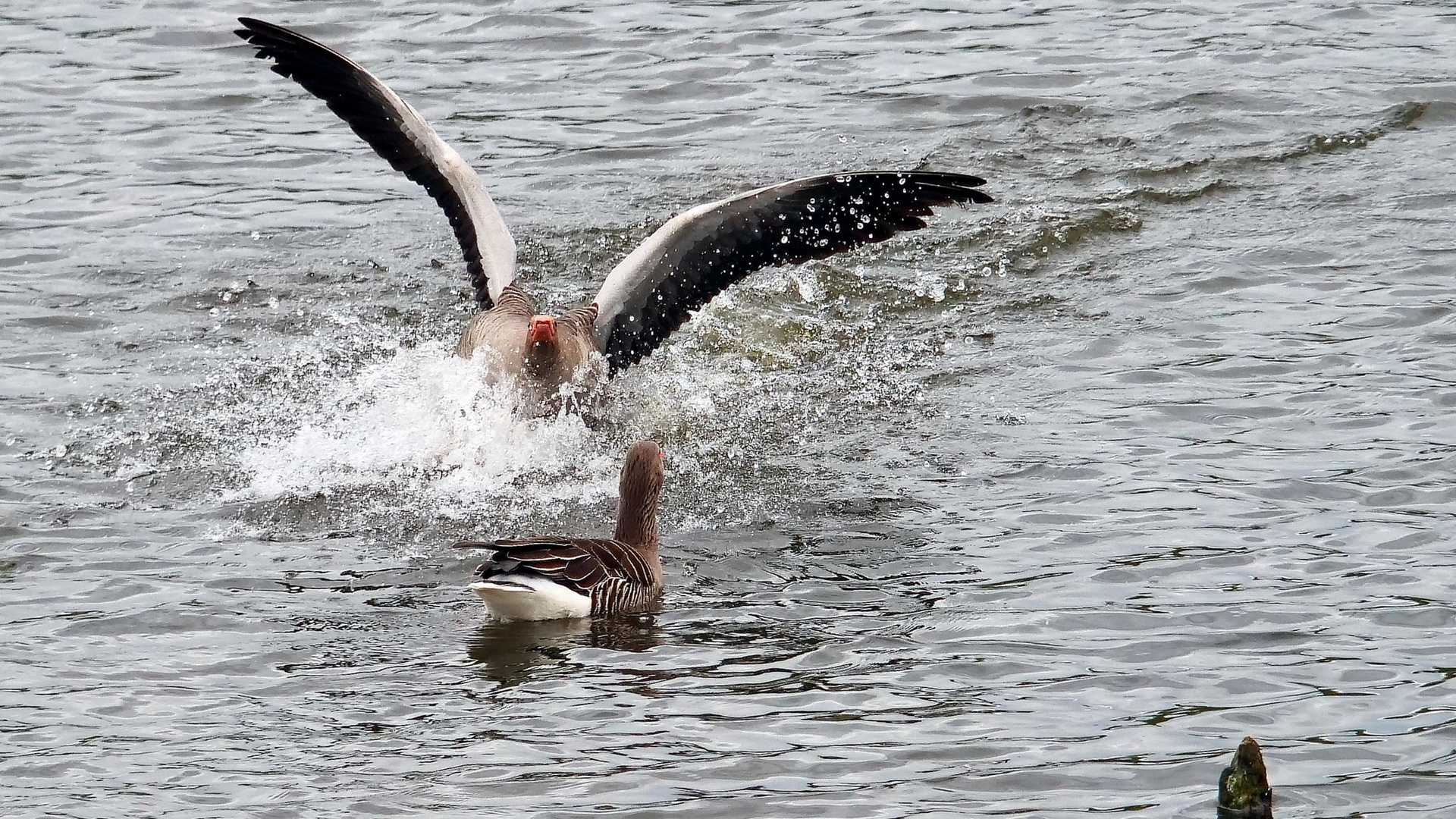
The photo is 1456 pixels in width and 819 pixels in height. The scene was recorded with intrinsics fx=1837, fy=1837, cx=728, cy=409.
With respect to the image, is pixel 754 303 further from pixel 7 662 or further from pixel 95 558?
pixel 7 662

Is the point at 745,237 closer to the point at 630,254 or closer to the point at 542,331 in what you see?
the point at 630,254

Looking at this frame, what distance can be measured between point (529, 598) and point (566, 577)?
0.17m

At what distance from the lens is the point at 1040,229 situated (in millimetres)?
11711

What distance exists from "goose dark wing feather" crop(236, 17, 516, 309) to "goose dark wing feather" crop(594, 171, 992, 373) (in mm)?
788

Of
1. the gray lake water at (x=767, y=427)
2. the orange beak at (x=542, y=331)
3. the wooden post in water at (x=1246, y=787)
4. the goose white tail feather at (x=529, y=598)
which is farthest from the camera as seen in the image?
the orange beak at (x=542, y=331)

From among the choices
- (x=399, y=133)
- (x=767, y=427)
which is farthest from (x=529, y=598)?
(x=399, y=133)

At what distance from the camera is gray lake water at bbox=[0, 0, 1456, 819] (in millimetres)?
5875

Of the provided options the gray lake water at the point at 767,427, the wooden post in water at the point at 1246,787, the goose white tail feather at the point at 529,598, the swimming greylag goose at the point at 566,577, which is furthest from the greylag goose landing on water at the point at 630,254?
the wooden post in water at the point at 1246,787

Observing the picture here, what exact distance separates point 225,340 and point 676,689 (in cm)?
524

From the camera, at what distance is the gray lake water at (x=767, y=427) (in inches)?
231

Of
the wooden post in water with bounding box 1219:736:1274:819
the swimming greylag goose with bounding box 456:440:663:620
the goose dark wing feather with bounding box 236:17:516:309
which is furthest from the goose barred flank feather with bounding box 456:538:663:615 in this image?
the goose dark wing feather with bounding box 236:17:516:309

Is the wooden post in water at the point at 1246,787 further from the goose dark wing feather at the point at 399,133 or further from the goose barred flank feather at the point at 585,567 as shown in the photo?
the goose dark wing feather at the point at 399,133

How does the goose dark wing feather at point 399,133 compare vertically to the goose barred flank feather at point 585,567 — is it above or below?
above

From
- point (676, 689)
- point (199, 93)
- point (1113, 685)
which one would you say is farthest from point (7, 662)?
point (199, 93)
